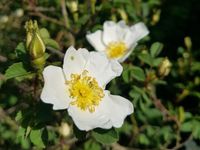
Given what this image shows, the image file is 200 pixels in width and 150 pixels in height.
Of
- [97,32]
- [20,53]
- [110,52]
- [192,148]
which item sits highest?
[20,53]

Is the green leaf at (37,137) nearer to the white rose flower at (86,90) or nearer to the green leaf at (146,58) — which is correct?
the white rose flower at (86,90)

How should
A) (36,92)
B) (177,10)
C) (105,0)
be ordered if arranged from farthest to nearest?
(177,10)
(105,0)
(36,92)

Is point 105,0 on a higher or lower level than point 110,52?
higher

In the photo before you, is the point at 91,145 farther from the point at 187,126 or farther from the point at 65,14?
the point at 65,14

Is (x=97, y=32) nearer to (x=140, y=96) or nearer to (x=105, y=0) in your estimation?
(x=105, y=0)

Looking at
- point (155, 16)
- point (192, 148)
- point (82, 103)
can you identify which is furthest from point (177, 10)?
point (82, 103)

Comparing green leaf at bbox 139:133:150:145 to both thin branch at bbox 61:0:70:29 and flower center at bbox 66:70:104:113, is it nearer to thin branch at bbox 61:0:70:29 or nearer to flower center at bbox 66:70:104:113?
thin branch at bbox 61:0:70:29

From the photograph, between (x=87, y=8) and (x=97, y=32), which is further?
(x=87, y=8)
